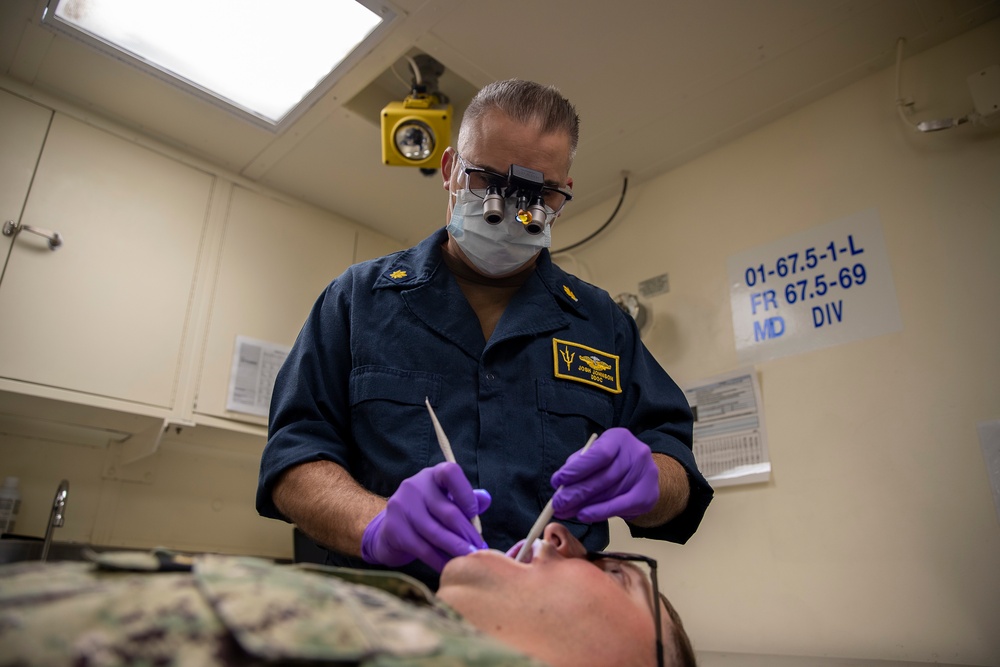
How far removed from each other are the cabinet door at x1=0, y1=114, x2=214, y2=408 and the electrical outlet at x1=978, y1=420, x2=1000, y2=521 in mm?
2455

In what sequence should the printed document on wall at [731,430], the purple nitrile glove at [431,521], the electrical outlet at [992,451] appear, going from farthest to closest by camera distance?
the printed document on wall at [731,430], the electrical outlet at [992,451], the purple nitrile glove at [431,521]

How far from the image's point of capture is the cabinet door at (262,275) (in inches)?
101

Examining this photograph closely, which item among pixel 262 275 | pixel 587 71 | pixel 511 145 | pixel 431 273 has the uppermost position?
pixel 587 71

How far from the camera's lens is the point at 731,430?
87.9 inches

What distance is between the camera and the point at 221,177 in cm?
277

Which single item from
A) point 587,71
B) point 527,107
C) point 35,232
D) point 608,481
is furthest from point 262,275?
point 608,481

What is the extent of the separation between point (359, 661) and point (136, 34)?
2307mm

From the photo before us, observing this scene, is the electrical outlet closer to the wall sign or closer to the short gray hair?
the wall sign

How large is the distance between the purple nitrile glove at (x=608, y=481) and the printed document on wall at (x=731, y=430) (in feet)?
4.02

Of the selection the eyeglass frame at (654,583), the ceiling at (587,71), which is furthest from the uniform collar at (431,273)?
the ceiling at (587,71)

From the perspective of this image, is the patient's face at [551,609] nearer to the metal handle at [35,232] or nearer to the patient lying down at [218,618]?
the patient lying down at [218,618]

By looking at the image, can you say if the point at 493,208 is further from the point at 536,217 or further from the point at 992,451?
the point at 992,451

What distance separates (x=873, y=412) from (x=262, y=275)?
2.22 meters

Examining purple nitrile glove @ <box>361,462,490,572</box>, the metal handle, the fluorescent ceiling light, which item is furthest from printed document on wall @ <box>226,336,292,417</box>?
purple nitrile glove @ <box>361,462,490,572</box>
